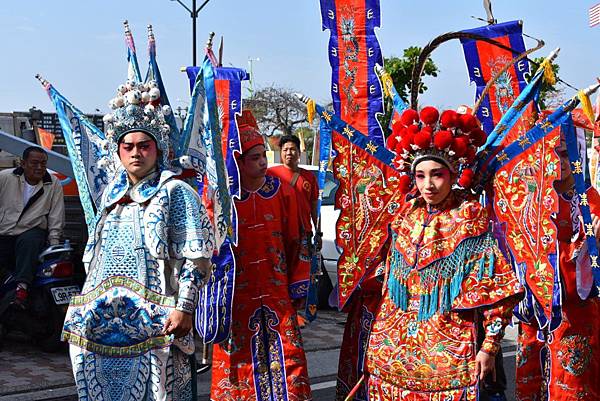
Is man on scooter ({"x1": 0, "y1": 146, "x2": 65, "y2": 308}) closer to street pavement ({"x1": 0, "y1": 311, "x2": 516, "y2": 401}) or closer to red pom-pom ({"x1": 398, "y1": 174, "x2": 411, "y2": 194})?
street pavement ({"x1": 0, "y1": 311, "x2": 516, "y2": 401})

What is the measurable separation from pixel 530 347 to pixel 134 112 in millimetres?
2583

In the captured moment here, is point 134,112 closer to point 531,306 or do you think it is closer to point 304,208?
point 304,208

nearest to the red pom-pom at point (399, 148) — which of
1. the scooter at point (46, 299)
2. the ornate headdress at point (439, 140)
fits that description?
the ornate headdress at point (439, 140)

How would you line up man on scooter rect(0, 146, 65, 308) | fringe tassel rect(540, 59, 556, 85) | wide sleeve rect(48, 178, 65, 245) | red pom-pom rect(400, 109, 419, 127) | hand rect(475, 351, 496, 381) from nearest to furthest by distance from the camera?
hand rect(475, 351, 496, 381), red pom-pom rect(400, 109, 419, 127), fringe tassel rect(540, 59, 556, 85), man on scooter rect(0, 146, 65, 308), wide sleeve rect(48, 178, 65, 245)

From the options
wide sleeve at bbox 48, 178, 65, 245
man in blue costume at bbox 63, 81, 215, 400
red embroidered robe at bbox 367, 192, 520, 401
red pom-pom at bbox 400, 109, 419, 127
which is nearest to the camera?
red embroidered robe at bbox 367, 192, 520, 401

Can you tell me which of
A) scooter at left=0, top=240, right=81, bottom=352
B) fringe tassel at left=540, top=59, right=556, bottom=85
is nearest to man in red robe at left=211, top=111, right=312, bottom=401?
fringe tassel at left=540, top=59, right=556, bottom=85

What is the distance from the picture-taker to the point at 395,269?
432 centimetres

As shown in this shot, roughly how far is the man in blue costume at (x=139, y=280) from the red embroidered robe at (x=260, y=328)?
1.00 m

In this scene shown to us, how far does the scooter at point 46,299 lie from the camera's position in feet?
24.7

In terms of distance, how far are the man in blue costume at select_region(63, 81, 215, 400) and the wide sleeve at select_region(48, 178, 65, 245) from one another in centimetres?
368

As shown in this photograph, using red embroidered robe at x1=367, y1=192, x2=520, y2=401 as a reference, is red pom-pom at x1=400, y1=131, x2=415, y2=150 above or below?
above

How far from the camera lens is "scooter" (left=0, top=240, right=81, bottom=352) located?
7516 millimetres

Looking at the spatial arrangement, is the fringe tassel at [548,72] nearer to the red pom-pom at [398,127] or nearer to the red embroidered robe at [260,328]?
the red pom-pom at [398,127]

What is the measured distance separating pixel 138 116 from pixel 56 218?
3.85m
